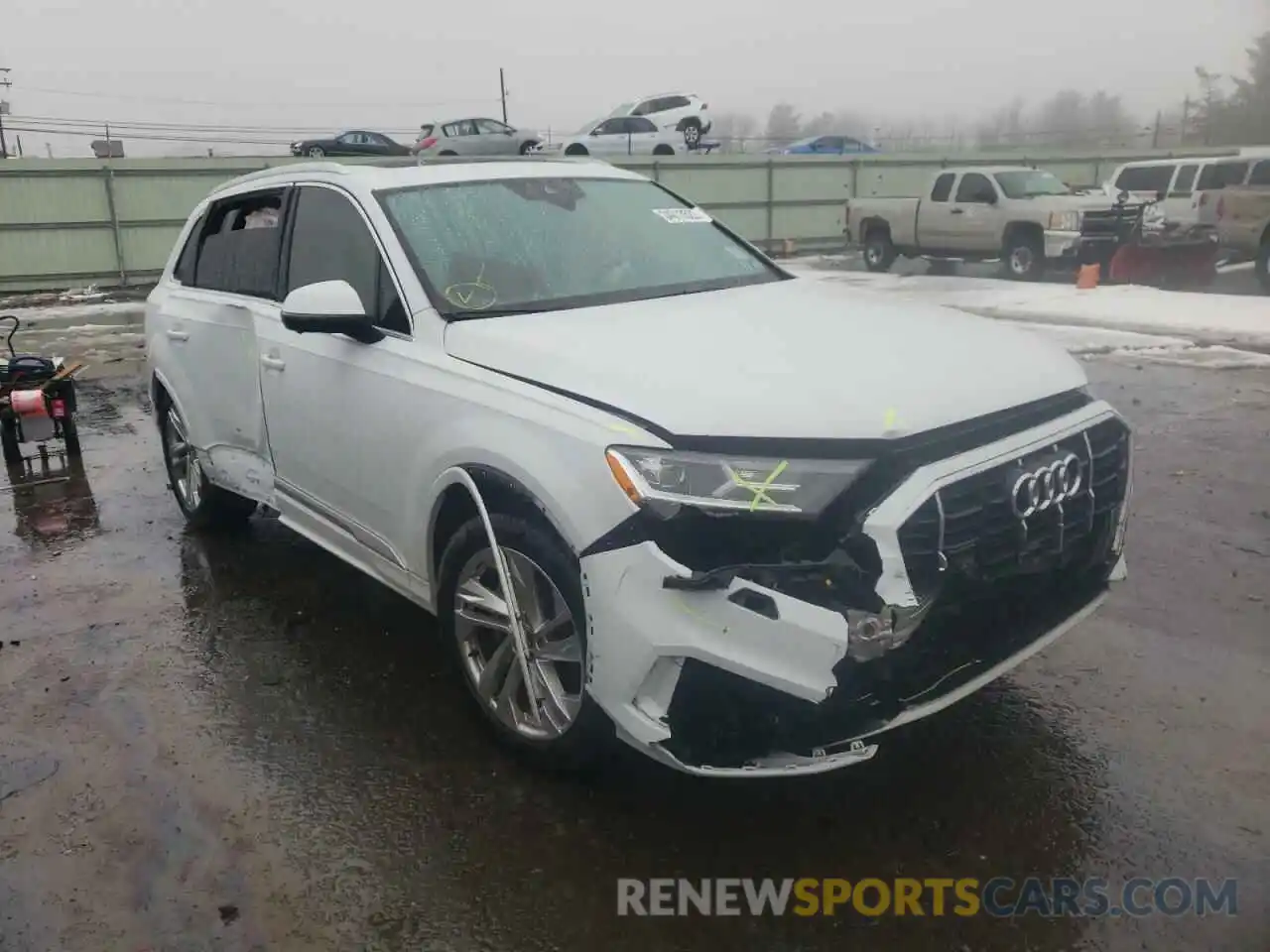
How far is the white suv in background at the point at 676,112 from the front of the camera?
103ft

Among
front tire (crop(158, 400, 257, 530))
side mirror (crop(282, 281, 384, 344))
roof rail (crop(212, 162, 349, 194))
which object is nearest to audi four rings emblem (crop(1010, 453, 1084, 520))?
side mirror (crop(282, 281, 384, 344))

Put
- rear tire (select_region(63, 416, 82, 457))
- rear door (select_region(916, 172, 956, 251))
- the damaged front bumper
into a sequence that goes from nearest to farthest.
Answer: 1. the damaged front bumper
2. rear tire (select_region(63, 416, 82, 457))
3. rear door (select_region(916, 172, 956, 251))

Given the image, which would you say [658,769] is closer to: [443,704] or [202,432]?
[443,704]

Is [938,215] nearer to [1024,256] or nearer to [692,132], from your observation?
[1024,256]

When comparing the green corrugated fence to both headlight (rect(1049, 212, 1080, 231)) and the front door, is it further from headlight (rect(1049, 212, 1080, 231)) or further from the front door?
the front door

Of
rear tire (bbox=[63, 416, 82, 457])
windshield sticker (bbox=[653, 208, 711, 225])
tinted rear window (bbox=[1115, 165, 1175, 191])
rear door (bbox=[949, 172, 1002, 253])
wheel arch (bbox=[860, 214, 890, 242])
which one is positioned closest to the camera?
windshield sticker (bbox=[653, 208, 711, 225])

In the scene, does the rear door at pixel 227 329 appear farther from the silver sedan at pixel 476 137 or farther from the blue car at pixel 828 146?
the blue car at pixel 828 146

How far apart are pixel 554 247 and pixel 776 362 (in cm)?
139

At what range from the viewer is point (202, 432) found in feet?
17.0

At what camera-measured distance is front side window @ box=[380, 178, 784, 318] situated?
370 cm

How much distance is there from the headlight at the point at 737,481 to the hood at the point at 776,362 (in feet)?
0.26

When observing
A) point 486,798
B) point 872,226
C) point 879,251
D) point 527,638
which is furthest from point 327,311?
point 872,226

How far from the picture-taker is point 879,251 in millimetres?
20688

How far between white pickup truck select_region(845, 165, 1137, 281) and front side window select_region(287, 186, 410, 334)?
49.5ft
